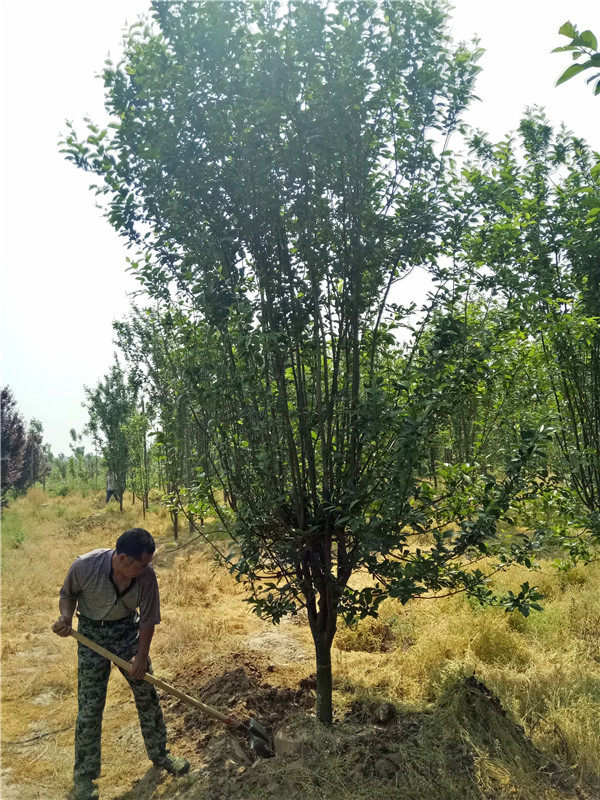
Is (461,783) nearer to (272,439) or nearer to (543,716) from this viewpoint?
(543,716)

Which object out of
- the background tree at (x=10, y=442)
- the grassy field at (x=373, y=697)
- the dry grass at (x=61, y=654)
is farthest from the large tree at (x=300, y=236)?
the background tree at (x=10, y=442)

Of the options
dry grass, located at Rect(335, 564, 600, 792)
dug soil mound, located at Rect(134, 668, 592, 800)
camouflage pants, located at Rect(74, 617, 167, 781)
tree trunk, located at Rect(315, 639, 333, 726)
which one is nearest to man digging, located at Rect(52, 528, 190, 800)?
camouflage pants, located at Rect(74, 617, 167, 781)

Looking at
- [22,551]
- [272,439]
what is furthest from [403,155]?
[22,551]

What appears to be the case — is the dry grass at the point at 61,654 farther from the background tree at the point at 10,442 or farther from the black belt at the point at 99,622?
the background tree at the point at 10,442

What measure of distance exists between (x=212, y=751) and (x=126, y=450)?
16830 millimetres

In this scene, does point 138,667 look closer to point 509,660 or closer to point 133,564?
point 133,564

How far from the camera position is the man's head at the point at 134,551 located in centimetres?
379

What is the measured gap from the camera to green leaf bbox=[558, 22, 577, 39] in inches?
42.3

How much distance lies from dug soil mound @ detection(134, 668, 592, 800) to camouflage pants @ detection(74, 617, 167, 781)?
355mm

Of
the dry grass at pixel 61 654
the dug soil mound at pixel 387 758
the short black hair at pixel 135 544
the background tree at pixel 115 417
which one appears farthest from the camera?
the background tree at pixel 115 417

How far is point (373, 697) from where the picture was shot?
450 centimetres

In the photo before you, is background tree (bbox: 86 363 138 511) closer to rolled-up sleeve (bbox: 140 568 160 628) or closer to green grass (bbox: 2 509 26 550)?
green grass (bbox: 2 509 26 550)

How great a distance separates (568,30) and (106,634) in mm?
4348

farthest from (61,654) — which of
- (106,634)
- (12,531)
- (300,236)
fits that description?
(12,531)
